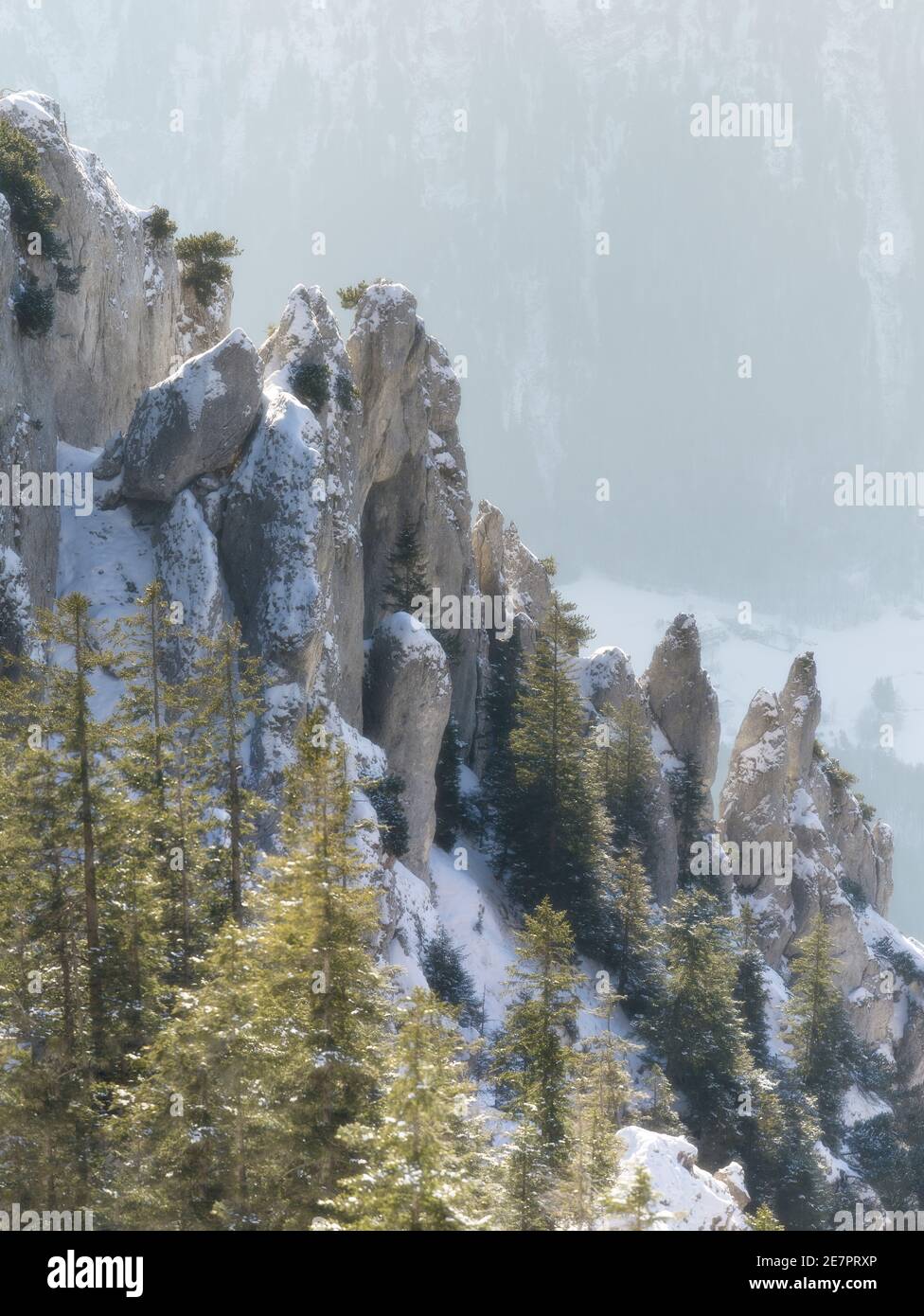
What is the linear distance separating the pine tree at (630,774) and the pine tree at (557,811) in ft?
23.1

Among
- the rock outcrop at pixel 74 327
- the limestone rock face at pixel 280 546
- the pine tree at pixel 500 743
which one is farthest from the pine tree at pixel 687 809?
the rock outcrop at pixel 74 327

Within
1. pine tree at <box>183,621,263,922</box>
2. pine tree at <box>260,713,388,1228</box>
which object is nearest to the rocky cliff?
pine tree at <box>183,621,263,922</box>

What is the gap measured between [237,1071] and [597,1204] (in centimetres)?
727

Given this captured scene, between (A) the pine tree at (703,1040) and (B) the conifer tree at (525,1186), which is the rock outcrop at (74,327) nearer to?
(B) the conifer tree at (525,1186)

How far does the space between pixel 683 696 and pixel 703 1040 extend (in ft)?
94.7

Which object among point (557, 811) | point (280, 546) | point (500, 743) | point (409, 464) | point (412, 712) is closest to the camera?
point (280, 546)

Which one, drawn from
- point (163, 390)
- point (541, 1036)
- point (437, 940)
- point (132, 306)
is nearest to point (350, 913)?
point (541, 1036)

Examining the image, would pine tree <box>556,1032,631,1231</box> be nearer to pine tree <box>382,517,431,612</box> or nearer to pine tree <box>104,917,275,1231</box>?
pine tree <box>104,917,275,1231</box>

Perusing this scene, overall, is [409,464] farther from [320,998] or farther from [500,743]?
[320,998]

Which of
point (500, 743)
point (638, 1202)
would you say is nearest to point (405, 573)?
point (500, 743)

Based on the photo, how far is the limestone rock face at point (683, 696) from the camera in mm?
74625

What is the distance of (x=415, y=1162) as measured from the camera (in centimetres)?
2080

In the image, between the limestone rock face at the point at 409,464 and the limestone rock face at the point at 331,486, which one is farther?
the limestone rock face at the point at 409,464
